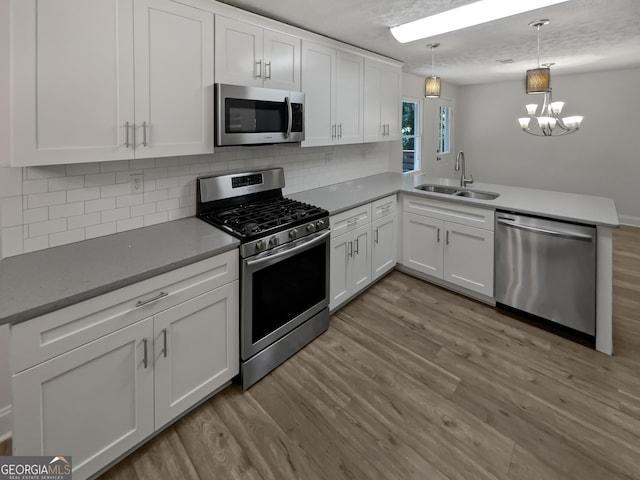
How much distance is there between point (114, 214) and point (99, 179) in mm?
210

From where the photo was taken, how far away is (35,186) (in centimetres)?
176

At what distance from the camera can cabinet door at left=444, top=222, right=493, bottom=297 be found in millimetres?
3068

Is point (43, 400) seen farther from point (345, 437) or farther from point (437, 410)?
point (437, 410)

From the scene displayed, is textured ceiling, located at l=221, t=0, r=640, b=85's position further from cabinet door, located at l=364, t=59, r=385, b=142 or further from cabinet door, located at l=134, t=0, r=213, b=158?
cabinet door, located at l=134, t=0, r=213, b=158

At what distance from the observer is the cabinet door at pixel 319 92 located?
9.30 ft

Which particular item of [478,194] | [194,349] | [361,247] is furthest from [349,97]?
[194,349]

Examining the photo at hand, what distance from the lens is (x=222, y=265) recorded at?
6.33ft

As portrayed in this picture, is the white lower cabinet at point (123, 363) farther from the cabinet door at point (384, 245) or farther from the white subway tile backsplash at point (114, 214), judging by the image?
the cabinet door at point (384, 245)

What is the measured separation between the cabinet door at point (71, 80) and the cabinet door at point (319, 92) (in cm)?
139

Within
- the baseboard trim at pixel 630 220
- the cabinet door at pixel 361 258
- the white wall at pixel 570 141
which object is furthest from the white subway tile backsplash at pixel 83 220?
the baseboard trim at pixel 630 220

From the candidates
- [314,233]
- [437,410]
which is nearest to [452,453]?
[437,410]

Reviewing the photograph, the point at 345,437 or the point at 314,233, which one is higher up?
the point at 314,233

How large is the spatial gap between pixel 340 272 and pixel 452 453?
4.95 feet

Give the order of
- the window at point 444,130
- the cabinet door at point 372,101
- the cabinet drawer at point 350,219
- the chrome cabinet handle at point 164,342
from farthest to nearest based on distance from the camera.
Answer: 1. the window at point 444,130
2. the cabinet door at point 372,101
3. the cabinet drawer at point 350,219
4. the chrome cabinet handle at point 164,342
